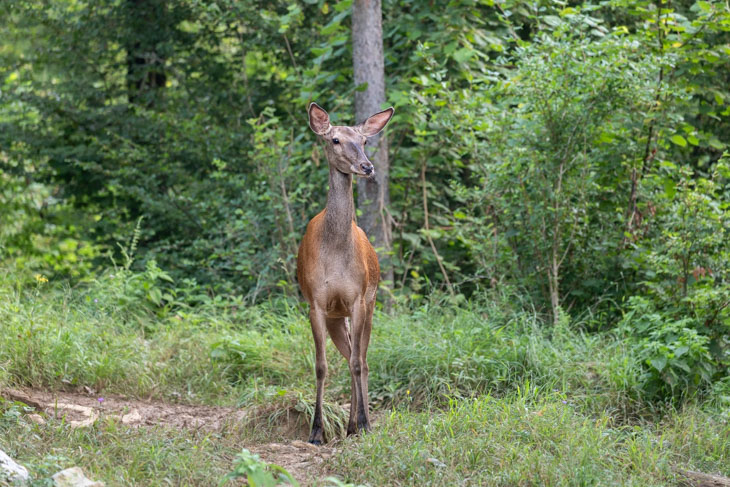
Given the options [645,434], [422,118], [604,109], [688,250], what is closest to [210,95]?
[422,118]

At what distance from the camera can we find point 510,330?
24.1 feet

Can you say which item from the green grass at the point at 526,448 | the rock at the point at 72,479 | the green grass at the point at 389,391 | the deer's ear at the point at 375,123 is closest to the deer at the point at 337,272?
the deer's ear at the point at 375,123

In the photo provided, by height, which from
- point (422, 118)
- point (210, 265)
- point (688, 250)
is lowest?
point (210, 265)

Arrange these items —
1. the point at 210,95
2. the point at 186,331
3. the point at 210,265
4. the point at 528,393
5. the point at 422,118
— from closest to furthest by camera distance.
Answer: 1. the point at 528,393
2. the point at 186,331
3. the point at 422,118
4. the point at 210,265
5. the point at 210,95

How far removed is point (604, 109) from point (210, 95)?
608 centimetres

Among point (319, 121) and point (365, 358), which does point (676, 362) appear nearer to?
point (365, 358)

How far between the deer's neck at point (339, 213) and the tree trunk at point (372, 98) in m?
3.43

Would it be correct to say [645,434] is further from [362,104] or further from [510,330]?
[362,104]

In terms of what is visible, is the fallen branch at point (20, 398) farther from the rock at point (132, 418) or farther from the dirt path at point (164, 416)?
the rock at point (132, 418)

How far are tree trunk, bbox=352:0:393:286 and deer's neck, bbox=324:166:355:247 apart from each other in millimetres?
3426

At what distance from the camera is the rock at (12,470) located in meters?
3.86

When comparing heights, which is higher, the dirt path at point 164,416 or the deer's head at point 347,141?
the deer's head at point 347,141

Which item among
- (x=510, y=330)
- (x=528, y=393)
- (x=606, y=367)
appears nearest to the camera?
(x=528, y=393)

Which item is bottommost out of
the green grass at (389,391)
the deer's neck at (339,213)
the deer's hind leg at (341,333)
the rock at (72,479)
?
the green grass at (389,391)
